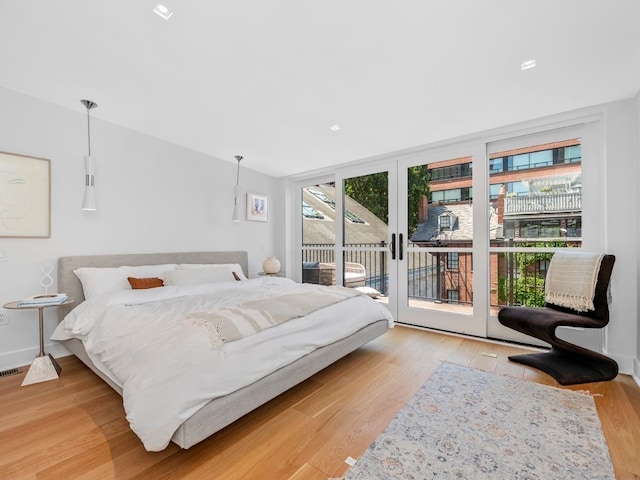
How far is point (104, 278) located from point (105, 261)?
1.14 feet

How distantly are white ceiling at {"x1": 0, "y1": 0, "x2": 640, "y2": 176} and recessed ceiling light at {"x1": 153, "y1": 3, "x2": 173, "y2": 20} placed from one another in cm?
3

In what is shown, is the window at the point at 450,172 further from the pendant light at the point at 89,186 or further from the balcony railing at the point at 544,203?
the pendant light at the point at 89,186

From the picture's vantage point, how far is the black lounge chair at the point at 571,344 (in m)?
2.43

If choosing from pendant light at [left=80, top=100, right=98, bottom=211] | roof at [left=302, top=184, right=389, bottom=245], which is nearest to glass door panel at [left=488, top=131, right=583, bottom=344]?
roof at [left=302, top=184, right=389, bottom=245]

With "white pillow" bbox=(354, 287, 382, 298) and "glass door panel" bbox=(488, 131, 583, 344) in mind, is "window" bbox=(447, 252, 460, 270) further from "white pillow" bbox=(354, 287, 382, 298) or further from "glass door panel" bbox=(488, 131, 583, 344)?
"white pillow" bbox=(354, 287, 382, 298)

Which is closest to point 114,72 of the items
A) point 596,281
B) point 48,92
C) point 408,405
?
point 48,92

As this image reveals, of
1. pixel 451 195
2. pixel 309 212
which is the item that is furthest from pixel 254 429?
pixel 309 212

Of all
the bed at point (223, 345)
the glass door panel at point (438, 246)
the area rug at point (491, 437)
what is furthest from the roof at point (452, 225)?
the area rug at point (491, 437)

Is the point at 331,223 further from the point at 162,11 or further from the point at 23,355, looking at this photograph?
the point at 23,355

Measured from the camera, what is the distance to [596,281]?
8.20 ft

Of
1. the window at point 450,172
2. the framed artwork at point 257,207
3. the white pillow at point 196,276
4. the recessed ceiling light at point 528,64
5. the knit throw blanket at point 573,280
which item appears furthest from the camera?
the framed artwork at point 257,207

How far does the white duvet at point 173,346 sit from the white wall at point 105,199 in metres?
0.62

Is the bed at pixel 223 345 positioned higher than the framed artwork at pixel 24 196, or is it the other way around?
the framed artwork at pixel 24 196

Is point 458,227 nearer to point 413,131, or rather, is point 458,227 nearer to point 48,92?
point 413,131
